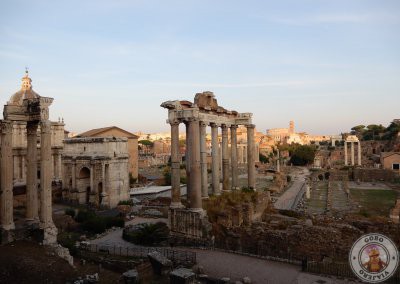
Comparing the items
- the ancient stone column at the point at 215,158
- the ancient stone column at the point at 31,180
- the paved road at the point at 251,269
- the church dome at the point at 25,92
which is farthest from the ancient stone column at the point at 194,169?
the church dome at the point at 25,92

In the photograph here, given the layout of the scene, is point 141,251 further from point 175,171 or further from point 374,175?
point 374,175

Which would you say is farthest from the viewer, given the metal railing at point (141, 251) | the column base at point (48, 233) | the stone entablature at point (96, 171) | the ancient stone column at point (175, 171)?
the stone entablature at point (96, 171)

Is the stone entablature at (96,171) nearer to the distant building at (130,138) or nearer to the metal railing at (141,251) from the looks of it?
the distant building at (130,138)

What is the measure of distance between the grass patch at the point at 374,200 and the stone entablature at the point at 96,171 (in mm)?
22003

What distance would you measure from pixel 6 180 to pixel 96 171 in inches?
753

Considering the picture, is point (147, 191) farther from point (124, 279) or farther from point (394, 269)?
point (394, 269)

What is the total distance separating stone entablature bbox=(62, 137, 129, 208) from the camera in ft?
113

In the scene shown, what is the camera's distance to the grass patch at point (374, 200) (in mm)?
29895

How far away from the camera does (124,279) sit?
1254 cm

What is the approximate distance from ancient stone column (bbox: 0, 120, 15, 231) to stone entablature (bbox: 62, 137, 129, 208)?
18.0 meters

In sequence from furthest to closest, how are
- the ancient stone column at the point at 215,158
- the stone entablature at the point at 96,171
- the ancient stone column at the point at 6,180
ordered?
1. the stone entablature at the point at 96,171
2. the ancient stone column at the point at 215,158
3. the ancient stone column at the point at 6,180

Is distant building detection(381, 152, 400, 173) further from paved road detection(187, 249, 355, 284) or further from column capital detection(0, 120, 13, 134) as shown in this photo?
column capital detection(0, 120, 13, 134)

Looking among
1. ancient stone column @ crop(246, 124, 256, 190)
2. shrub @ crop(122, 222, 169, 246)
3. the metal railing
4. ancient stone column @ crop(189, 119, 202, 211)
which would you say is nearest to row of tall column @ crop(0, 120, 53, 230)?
the metal railing

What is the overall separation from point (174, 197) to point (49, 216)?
5.76m
